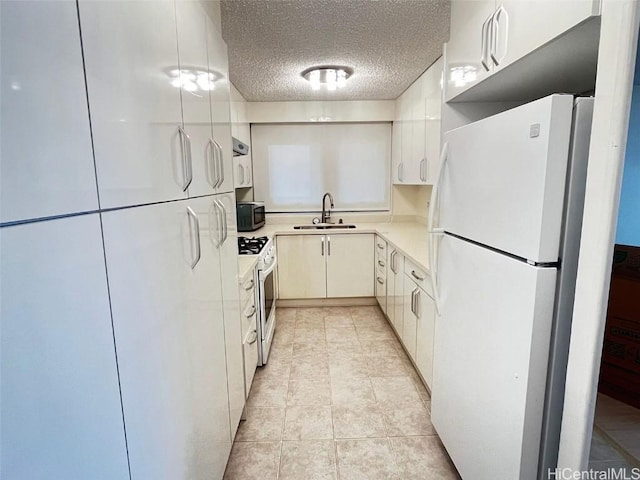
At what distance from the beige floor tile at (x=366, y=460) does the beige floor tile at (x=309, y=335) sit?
1249 millimetres

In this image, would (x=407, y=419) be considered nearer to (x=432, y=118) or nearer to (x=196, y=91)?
(x=196, y=91)

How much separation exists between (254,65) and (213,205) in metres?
1.70

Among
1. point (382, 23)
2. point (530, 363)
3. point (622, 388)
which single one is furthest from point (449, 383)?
point (382, 23)

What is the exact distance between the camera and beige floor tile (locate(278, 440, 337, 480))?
1626 millimetres

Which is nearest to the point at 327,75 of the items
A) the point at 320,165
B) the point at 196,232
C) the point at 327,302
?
the point at 320,165

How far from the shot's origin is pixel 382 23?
1.98 meters

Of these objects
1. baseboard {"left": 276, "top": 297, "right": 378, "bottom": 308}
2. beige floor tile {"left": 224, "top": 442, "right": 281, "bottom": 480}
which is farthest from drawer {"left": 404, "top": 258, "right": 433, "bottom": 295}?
baseboard {"left": 276, "top": 297, "right": 378, "bottom": 308}

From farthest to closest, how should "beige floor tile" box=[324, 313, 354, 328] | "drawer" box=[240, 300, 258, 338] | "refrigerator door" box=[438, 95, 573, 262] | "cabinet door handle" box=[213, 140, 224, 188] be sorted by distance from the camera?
"beige floor tile" box=[324, 313, 354, 328] → "drawer" box=[240, 300, 258, 338] → "cabinet door handle" box=[213, 140, 224, 188] → "refrigerator door" box=[438, 95, 573, 262]

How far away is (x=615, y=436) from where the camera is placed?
1.71 m

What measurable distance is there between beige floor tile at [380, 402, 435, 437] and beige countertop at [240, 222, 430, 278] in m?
0.92

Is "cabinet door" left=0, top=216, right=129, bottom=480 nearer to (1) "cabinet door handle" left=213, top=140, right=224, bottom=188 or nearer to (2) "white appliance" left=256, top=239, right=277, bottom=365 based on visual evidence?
(1) "cabinet door handle" left=213, top=140, right=224, bottom=188

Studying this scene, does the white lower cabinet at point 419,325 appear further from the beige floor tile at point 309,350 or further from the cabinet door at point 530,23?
the cabinet door at point 530,23

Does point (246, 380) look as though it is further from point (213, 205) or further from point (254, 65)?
point (254, 65)

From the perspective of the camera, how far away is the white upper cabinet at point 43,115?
0.47 m
